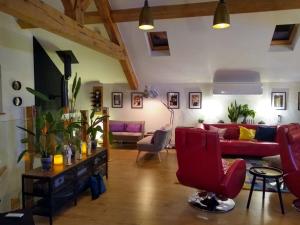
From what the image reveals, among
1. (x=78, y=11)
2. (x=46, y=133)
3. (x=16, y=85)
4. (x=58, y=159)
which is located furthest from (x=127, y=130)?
(x=78, y=11)

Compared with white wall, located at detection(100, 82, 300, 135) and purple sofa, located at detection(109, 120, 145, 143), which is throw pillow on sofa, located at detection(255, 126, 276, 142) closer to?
white wall, located at detection(100, 82, 300, 135)

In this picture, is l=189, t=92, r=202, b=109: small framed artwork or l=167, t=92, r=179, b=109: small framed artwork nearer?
l=189, t=92, r=202, b=109: small framed artwork

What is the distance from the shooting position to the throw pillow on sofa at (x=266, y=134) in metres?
6.56

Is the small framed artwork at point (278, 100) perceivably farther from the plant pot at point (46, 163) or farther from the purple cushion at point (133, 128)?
the plant pot at point (46, 163)

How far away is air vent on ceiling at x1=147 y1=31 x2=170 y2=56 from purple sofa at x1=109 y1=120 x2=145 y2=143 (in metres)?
2.37

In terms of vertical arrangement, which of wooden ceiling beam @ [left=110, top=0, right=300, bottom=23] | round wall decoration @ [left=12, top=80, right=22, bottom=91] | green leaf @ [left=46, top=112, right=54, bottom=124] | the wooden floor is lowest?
the wooden floor

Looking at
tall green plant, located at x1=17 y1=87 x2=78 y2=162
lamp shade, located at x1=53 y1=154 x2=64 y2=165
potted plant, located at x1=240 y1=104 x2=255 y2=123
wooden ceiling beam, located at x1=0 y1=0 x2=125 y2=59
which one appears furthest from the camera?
potted plant, located at x1=240 y1=104 x2=255 y2=123

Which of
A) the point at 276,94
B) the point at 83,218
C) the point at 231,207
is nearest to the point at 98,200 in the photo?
the point at 83,218

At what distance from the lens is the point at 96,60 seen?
23.0 ft

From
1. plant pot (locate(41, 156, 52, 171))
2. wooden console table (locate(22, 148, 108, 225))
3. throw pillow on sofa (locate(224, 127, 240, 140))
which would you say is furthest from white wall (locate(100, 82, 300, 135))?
plant pot (locate(41, 156, 52, 171))

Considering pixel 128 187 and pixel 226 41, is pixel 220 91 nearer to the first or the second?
pixel 226 41

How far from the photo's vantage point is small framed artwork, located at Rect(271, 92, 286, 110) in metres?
7.42

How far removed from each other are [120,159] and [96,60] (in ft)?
8.77

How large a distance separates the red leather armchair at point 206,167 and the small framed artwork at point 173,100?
14.6 ft
